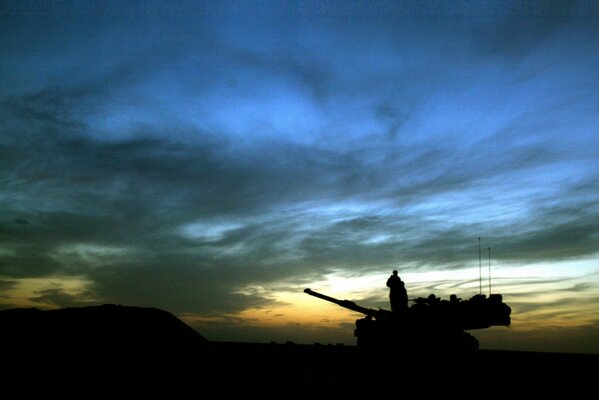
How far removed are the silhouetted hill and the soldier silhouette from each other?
27.9ft

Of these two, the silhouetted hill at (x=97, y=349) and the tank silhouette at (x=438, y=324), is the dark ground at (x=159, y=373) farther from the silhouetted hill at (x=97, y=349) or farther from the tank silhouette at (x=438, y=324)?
the tank silhouette at (x=438, y=324)

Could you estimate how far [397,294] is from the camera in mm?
19875

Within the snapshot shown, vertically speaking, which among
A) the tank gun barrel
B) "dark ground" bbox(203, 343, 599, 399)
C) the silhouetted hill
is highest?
the tank gun barrel

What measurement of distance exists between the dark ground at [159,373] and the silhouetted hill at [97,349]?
0.08 ft

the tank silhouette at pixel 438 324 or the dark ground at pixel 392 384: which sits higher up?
the tank silhouette at pixel 438 324

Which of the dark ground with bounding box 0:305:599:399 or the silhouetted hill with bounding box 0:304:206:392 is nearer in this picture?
the dark ground with bounding box 0:305:599:399

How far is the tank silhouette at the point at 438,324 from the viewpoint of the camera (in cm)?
1761

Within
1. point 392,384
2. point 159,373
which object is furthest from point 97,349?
point 392,384

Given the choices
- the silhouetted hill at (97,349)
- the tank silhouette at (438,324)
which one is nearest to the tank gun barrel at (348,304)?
the tank silhouette at (438,324)

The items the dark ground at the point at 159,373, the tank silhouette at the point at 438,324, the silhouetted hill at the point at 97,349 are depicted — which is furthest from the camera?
the tank silhouette at the point at 438,324

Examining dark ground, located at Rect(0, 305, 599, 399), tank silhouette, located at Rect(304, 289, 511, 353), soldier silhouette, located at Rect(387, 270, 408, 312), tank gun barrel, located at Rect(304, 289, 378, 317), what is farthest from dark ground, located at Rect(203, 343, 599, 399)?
tank gun barrel, located at Rect(304, 289, 378, 317)

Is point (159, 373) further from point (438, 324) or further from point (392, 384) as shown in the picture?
point (438, 324)

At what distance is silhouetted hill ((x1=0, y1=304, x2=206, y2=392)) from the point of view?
449 inches

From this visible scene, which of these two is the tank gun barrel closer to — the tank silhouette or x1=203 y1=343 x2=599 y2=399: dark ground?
the tank silhouette
